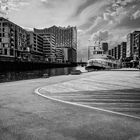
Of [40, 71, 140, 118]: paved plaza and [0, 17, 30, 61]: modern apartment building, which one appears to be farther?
[0, 17, 30, 61]: modern apartment building

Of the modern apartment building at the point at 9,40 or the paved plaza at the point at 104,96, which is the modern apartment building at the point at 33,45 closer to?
the modern apartment building at the point at 9,40

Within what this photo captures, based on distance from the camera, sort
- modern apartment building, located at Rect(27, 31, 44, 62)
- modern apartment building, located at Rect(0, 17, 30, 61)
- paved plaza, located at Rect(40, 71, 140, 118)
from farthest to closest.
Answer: modern apartment building, located at Rect(27, 31, 44, 62) < modern apartment building, located at Rect(0, 17, 30, 61) < paved plaza, located at Rect(40, 71, 140, 118)

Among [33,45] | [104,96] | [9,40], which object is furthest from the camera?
[33,45]

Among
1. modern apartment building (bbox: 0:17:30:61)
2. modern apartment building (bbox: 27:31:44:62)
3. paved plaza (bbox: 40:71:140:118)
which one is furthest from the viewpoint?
modern apartment building (bbox: 27:31:44:62)

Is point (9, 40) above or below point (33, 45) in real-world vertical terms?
below

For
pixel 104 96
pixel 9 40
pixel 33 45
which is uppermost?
pixel 33 45

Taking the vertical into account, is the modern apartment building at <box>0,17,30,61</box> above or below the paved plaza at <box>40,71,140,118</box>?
above

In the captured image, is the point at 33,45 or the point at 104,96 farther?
the point at 33,45

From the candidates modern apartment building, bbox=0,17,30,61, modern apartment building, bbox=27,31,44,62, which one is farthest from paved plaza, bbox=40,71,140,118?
modern apartment building, bbox=27,31,44,62

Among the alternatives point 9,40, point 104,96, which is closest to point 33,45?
point 9,40

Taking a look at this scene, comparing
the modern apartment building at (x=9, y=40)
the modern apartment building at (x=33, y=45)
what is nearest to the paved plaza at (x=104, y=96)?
the modern apartment building at (x=9, y=40)

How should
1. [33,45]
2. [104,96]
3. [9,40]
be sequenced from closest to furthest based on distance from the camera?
[104,96] < [9,40] < [33,45]

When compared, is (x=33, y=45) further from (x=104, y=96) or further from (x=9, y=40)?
(x=104, y=96)

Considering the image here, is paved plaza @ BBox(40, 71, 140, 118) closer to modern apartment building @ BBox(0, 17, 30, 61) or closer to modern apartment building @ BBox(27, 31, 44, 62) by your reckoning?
modern apartment building @ BBox(0, 17, 30, 61)
